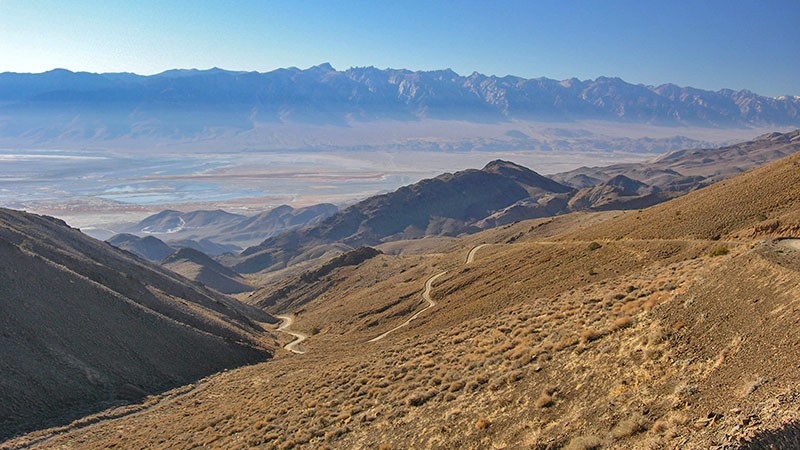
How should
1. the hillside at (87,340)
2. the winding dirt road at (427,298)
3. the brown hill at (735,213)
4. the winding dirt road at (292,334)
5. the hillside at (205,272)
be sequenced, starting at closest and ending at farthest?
the hillside at (87,340) < the brown hill at (735,213) < the winding dirt road at (427,298) < the winding dirt road at (292,334) < the hillside at (205,272)

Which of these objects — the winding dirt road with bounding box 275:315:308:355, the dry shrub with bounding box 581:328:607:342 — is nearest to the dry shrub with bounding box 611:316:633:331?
the dry shrub with bounding box 581:328:607:342

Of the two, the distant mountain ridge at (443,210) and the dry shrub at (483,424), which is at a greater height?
the dry shrub at (483,424)

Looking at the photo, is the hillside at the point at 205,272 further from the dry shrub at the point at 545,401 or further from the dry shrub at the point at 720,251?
the dry shrub at the point at 545,401

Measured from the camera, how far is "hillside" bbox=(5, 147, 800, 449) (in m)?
10.3

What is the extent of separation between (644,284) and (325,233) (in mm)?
135016

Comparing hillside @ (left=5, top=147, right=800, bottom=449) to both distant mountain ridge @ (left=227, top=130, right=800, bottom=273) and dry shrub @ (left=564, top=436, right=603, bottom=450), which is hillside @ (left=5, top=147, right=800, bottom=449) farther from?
distant mountain ridge @ (left=227, top=130, right=800, bottom=273)

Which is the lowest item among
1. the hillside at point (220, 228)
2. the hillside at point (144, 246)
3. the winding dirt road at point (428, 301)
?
the hillside at point (220, 228)

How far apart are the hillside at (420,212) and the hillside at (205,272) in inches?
942

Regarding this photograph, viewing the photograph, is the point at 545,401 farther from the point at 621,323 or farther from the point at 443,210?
the point at 443,210

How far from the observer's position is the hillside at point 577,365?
33.8 feet

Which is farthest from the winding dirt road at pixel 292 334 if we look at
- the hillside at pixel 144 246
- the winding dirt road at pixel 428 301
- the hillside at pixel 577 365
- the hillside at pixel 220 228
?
the hillside at pixel 220 228

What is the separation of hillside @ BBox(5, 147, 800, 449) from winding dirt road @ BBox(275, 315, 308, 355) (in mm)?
3664

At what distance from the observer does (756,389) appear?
9711 mm

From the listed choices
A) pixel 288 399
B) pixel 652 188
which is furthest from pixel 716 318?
pixel 652 188
